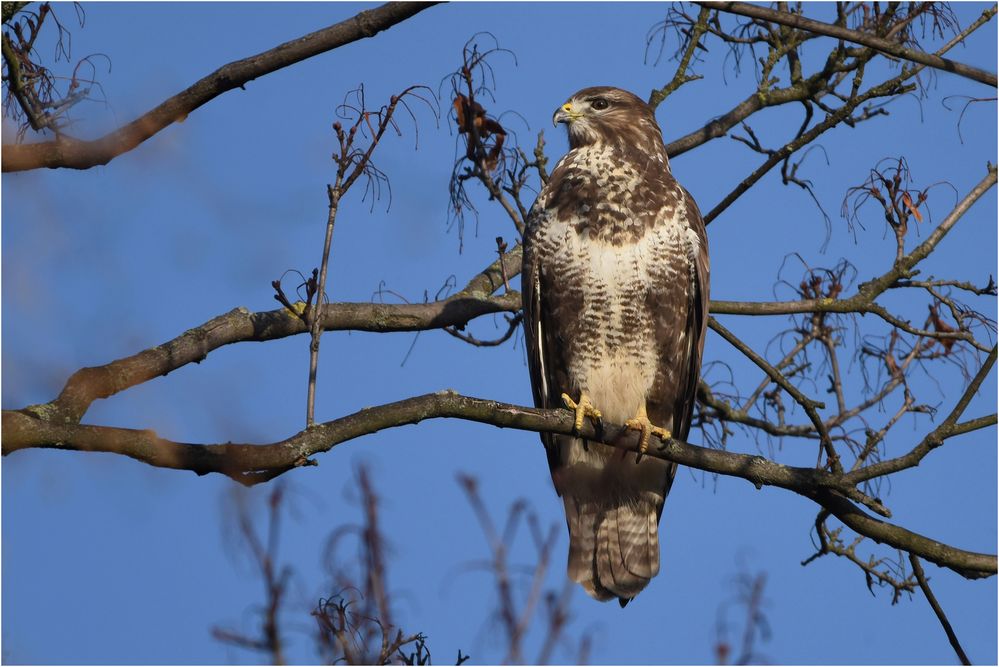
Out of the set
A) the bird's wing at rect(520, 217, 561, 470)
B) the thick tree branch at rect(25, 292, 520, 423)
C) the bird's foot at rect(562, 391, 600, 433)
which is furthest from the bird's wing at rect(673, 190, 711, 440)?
the thick tree branch at rect(25, 292, 520, 423)

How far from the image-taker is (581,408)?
19.5ft

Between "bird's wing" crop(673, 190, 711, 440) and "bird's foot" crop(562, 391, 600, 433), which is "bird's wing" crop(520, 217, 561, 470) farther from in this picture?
"bird's wing" crop(673, 190, 711, 440)

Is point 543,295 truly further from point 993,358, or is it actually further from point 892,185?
point 993,358

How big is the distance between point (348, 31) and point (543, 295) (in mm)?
2380

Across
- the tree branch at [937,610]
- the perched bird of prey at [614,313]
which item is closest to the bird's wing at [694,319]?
the perched bird of prey at [614,313]

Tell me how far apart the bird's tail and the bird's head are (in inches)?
83.2

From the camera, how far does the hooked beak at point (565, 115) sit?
23.4 ft

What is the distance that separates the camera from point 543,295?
663cm

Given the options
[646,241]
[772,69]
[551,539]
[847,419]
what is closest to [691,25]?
[772,69]

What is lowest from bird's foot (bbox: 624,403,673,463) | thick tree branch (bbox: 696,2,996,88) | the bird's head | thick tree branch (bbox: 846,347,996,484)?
thick tree branch (bbox: 846,347,996,484)

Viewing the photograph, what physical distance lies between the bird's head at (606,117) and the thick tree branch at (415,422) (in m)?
1.93

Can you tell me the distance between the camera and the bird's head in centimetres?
697

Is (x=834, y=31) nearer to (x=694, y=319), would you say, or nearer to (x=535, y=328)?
(x=694, y=319)

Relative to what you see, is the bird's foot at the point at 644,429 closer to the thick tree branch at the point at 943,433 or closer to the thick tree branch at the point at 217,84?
the thick tree branch at the point at 943,433
